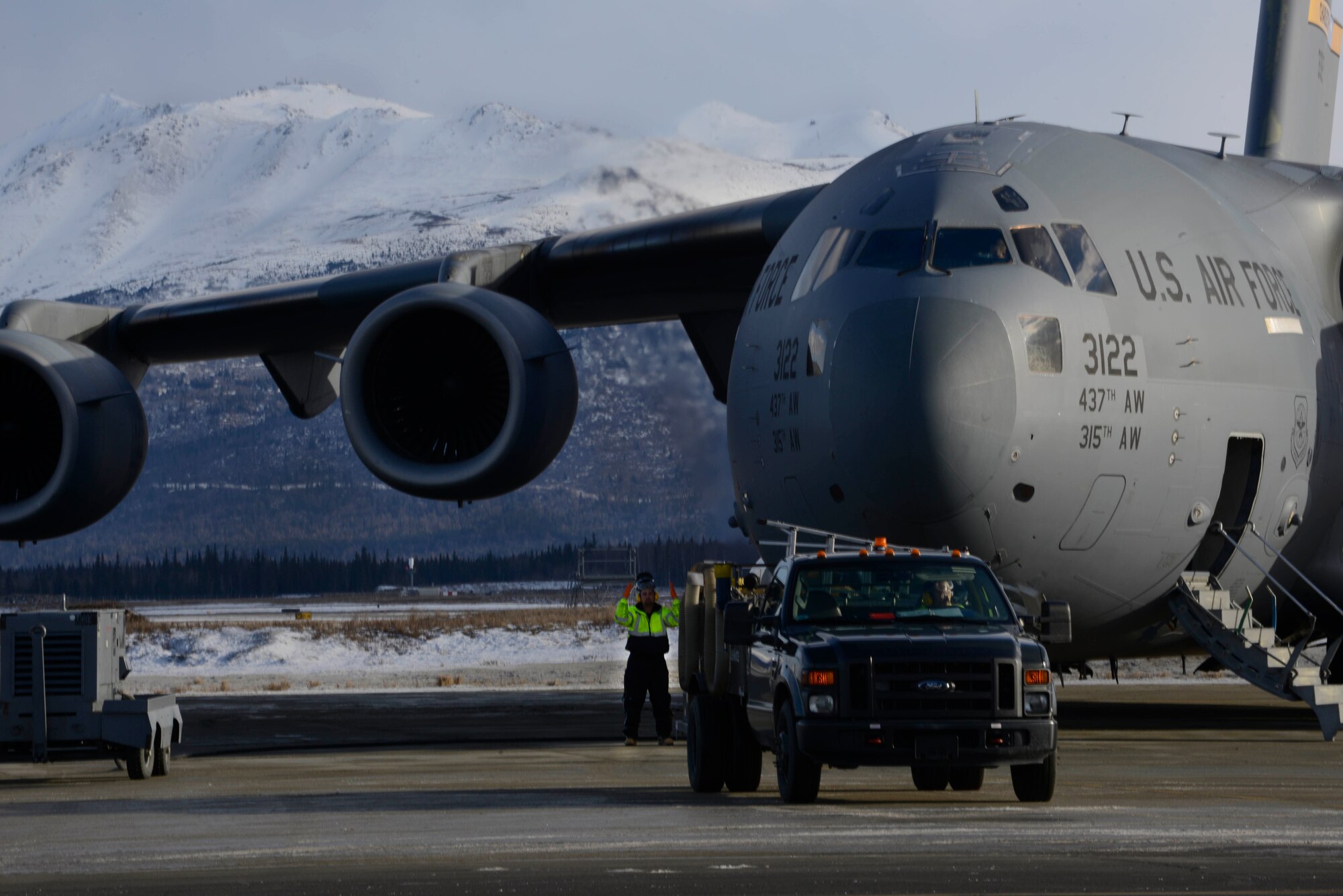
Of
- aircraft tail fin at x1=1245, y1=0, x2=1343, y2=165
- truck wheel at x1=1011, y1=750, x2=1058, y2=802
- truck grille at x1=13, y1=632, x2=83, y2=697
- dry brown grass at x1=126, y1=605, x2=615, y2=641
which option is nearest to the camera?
truck wheel at x1=1011, y1=750, x2=1058, y2=802

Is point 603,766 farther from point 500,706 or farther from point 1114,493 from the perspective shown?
point 500,706

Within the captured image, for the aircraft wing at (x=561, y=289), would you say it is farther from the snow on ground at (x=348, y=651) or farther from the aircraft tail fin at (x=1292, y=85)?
the snow on ground at (x=348, y=651)

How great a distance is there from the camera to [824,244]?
1527 centimetres

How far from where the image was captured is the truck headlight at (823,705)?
439 inches

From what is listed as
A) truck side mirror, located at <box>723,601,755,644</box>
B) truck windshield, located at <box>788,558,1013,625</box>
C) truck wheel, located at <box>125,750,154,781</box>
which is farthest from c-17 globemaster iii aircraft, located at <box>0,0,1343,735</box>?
truck wheel, located at <box>125,750,154,781</box>

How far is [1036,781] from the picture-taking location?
1154 centimetres

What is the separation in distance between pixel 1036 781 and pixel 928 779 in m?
1.36

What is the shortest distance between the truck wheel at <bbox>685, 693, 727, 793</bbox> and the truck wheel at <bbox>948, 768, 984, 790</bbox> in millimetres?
1478

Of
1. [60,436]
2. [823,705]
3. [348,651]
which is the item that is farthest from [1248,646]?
[348,651]

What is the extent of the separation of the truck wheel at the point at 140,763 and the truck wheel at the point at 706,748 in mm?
4345

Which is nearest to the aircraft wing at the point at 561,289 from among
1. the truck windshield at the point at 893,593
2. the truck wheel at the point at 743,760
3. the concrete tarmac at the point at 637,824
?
the concrete tarmac at the point at 637,824

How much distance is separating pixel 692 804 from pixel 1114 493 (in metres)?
4.44

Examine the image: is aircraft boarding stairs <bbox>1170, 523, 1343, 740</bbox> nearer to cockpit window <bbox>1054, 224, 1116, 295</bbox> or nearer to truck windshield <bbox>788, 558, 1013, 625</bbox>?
cockpit window <bbox>1054, 224, 1116, 295</bbox>

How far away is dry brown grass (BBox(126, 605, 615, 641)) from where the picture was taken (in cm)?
4781
